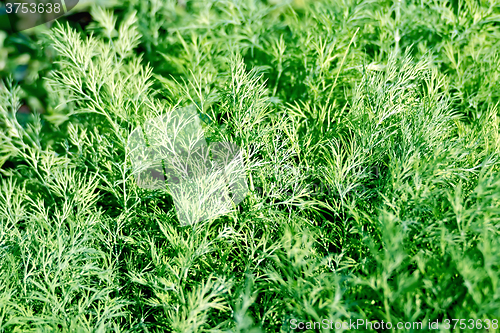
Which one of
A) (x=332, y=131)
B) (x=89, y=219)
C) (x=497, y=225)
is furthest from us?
(x=332, y=131)

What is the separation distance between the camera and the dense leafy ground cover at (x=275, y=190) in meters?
0.92

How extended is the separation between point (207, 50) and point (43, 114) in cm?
95

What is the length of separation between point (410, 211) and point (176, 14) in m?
1.50

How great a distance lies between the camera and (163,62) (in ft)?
6.15

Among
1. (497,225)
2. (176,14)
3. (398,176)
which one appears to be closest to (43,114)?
(176,14)

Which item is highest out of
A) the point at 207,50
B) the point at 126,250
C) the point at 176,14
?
the point at 176,14

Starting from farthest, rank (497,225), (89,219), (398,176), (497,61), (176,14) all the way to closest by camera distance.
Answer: (176,14)
(497,61)
(89,219)
(398,176)
(497,225)

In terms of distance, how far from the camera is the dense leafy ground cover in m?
0.92

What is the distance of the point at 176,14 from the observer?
6.09 ft

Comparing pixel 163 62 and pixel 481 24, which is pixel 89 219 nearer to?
pixel 163 62

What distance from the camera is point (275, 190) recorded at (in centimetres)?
123

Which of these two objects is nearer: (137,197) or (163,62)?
(137,197)

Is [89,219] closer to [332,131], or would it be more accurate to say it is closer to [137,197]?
[137,197]

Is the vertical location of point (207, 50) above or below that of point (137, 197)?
above
